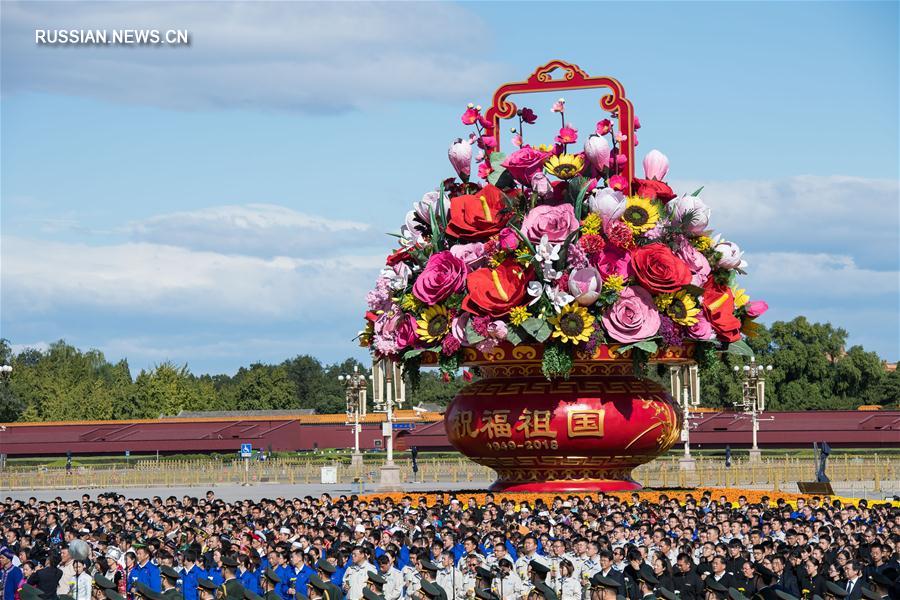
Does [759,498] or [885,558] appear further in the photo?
[759,498]

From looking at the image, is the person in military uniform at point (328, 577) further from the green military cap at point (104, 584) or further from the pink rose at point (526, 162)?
the pink rose at point (526, 162)

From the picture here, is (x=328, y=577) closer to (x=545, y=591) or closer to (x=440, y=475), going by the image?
(x=545, y=591)

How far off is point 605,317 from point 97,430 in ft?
198

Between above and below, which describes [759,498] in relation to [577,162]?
below

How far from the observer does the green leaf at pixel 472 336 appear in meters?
26.1

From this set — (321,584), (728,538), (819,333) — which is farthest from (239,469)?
(819,333)

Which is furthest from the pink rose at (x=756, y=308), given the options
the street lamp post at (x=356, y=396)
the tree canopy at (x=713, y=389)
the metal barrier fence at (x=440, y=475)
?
the tree canopy at (x=713, y=389)

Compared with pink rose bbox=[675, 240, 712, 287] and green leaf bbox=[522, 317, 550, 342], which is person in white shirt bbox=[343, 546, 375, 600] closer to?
→ green leaf bbox=[522, 317, 550, 342]

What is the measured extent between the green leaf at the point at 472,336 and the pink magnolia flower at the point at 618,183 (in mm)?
3992

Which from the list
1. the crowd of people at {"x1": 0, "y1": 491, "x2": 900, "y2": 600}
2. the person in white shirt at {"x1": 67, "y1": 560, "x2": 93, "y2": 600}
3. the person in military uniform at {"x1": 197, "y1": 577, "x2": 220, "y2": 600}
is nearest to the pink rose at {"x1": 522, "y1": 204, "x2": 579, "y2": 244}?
the crowd of people at {"x1": 0, "y1": 491, "x2": 900, "y2": 600}

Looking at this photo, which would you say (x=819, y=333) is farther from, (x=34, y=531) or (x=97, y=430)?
(x=34, y=531)

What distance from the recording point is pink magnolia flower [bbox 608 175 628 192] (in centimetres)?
2711

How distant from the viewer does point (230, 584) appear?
16.5m

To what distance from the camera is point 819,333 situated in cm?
10481
